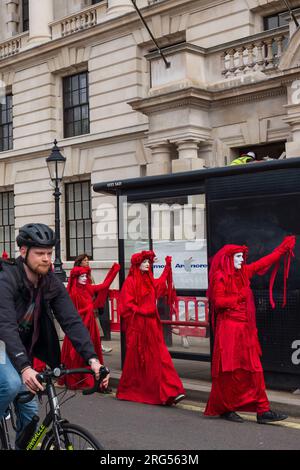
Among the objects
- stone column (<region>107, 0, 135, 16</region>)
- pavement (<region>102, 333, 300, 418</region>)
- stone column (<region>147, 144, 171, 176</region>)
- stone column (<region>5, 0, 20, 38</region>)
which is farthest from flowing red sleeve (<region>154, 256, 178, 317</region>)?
stone column (<region>5, 0, 20, 38</region>)

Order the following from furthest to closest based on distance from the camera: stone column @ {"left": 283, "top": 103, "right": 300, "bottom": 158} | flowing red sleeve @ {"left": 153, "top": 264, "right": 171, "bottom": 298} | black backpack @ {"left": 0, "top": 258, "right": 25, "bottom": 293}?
stone column @ {"left": 283, "top": 103, "right": 300, "bottom": 158} < flowing red sleeve @ {"left": 153, "top": 264, "right": 171, "bottom": 298} < black backpack @ {"left": 0, "top": 258, "right": 25, "bottom": 293}

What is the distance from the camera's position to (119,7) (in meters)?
20.3

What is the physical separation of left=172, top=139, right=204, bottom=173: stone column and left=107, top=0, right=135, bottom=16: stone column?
6.10 m

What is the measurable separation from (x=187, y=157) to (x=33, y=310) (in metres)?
12.0

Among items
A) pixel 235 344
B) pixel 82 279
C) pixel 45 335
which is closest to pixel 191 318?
pixel 82 279

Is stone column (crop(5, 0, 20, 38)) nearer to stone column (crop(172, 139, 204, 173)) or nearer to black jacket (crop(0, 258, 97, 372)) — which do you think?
stone column (crop(172, 139, 204, 173))

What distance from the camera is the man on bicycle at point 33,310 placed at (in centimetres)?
422

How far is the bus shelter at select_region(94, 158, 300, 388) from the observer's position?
7992 millimetres

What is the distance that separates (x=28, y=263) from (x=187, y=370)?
6.00 metres

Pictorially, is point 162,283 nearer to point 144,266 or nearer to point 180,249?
point 144,266

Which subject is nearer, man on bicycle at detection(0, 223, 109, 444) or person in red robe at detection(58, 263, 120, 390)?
man on bicycle at detection(0, 223, 109, 444)

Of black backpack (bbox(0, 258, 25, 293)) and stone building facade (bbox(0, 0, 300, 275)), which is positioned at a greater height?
stone building facade (bbox(0, 0, 300, 275))

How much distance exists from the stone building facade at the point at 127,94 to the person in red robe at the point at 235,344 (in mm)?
7444
